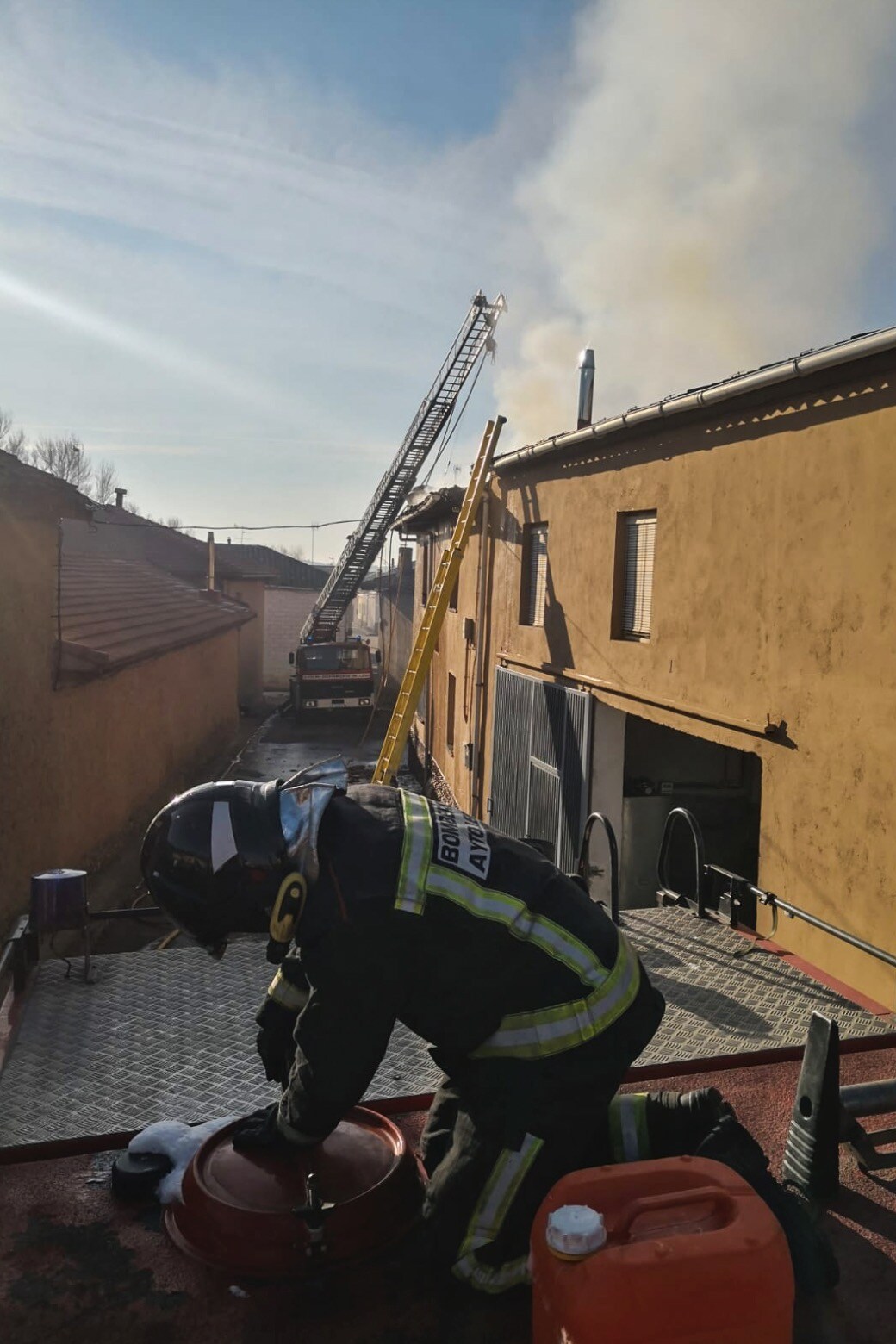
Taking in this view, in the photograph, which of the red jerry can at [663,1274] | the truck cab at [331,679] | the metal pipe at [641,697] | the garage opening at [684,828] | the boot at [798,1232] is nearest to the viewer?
the red jerry can at [663,1274]

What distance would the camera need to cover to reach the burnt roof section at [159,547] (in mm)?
33263

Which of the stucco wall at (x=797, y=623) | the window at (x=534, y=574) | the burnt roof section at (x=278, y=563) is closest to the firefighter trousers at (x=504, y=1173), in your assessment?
the stucco wall at (x=797, y=623)

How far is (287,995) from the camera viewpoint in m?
2.69

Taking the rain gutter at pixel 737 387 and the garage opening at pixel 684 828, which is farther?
the garage opening at pixel 684 828

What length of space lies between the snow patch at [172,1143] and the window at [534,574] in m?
7.88

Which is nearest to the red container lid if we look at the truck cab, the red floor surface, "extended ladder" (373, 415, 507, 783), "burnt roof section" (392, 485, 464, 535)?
the red floor surface

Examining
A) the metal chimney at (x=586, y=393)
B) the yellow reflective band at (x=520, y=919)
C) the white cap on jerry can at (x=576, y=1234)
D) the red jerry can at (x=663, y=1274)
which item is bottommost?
the red jerry can at (x=663, y=1274)

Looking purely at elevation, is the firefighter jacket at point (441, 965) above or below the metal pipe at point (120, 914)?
above

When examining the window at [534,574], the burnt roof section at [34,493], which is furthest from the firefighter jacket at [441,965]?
the window at [534,574]

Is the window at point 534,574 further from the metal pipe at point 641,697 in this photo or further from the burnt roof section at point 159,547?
the burnt roof section at point 159,547

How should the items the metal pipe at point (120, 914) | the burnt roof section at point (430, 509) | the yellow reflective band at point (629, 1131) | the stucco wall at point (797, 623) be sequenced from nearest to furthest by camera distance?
1. the yellow reflective band at point (629, 1131)
2. the metal pipe at point (120, 914)
3. the stucco wall at point (797, 623)
4. the burnt roof section at point (430, 509)

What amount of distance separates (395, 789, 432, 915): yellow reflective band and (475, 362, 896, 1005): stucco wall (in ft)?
11.1

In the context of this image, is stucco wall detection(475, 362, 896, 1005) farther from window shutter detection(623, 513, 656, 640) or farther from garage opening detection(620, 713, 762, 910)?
garage opening detection(620, 713, 762, 910)

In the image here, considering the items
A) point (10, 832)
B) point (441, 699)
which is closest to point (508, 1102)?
point (10, 832)
